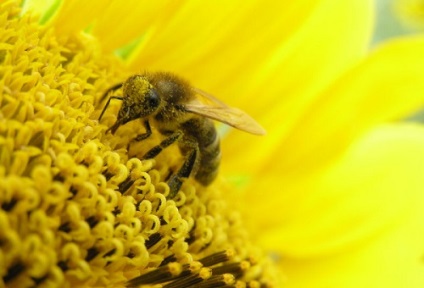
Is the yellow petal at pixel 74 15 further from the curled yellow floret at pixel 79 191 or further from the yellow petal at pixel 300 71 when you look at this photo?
the yellow petal at pixel 300 71

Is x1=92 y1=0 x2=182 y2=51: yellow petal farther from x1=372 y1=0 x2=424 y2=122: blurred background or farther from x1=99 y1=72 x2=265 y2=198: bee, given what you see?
x1=372 y1=0 x2=424 y2=122: blurred background

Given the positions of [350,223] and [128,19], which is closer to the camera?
[128,19]

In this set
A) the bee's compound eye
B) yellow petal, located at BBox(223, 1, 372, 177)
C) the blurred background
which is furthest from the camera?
the blurred background

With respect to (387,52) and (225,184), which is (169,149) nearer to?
(225,184)

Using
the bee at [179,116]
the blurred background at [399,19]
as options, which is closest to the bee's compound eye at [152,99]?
the bee at [179,116]

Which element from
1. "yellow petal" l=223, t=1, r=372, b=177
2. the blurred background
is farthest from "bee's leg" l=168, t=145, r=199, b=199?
the blurred background

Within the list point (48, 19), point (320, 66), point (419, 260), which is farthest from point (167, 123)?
point (419, 260)

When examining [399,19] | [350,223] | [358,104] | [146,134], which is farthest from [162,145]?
[399,19]

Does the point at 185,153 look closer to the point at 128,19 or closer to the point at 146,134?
the point at 146,134
